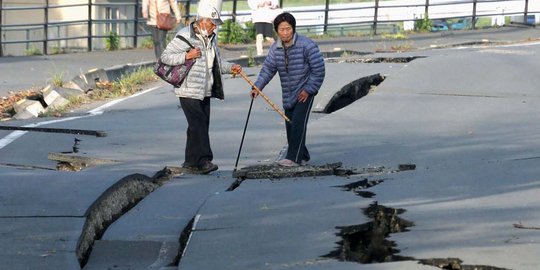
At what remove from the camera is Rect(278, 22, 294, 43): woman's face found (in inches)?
442

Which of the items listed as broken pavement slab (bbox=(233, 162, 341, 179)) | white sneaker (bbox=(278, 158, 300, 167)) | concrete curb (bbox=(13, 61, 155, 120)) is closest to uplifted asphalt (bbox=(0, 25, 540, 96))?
concrete curb (bbox=(13, 61, 155, 120))

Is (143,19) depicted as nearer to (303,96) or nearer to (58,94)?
(58,94)

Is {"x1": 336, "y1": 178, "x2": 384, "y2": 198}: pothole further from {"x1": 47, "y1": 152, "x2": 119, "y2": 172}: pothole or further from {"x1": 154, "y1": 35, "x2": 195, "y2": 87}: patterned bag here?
{"x1": 47, "y1": 152, "x2": 119, "y2": 172}: pothole

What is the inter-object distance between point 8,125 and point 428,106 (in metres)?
5.20

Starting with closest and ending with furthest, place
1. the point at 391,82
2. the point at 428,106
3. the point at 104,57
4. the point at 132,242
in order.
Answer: the point at 132,242
the point at 428,106
the point at 391,82
the point at 104,57

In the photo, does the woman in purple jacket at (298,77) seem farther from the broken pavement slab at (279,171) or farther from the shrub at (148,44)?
→ the shrub at (148,44)

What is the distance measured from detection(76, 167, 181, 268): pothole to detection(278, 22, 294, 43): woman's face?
1625 millimetres

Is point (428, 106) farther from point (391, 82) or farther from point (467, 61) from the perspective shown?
point (467, 61)

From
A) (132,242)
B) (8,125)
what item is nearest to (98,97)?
(8,125)

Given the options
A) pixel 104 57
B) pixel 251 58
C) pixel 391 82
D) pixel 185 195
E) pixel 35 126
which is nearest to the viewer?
pixel 185 195

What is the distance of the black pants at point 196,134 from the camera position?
36.9 ft

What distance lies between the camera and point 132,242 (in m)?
8.27

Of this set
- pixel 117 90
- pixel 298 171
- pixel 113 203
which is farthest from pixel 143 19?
pixel 113 203

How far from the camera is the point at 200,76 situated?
11.1m
